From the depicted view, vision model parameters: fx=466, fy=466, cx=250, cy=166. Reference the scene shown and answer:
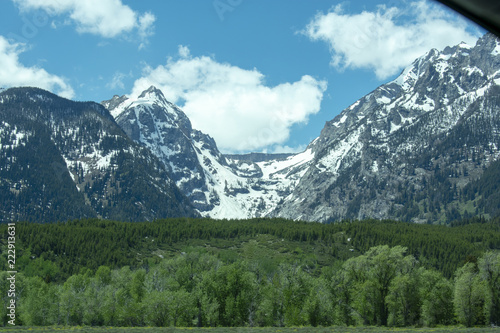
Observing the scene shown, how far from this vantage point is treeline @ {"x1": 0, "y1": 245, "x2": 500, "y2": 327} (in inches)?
3782

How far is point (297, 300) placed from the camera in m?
102

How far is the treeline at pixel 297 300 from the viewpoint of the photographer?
96.1 metres

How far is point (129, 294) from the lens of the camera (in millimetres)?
123188

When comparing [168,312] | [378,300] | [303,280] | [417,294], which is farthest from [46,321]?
[417,294]

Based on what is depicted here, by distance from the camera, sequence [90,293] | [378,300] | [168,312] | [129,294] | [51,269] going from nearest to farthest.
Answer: [168,312] < [378,300] < [90,293] < [129,294] < [51,269]

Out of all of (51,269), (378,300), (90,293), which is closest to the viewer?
(378,300)

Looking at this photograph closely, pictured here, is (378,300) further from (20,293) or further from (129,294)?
(20,293)

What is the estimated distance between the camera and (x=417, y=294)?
10075cm

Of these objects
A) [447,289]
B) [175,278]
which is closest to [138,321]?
[175,278]

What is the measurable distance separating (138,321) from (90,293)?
2268cm

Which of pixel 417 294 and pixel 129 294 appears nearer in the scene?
pixel 417 294

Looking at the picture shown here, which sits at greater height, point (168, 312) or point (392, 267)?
point (392, 267)

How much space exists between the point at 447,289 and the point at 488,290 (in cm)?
850

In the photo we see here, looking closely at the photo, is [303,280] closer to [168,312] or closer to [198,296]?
[198,296]
